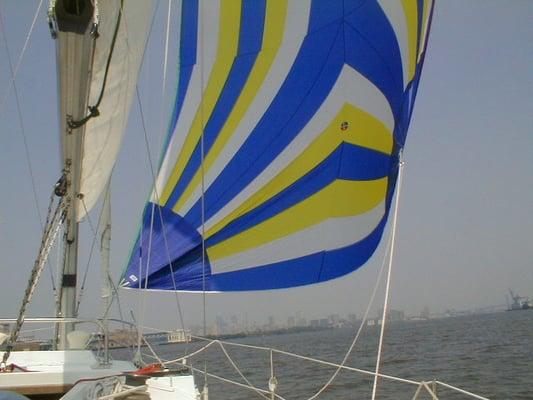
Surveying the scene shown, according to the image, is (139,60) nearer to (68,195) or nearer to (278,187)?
(68,195)

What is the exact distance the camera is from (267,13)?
11.7 feet

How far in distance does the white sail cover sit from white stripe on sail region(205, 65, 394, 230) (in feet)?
2.98

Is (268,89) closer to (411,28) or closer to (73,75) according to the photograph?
(411,28)

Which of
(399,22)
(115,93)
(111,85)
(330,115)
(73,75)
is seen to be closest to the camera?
(73,75)

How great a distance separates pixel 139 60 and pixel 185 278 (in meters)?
1.62

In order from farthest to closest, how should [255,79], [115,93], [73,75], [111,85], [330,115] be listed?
1. [255,79]
2. [330,115]
3. [115,93]
4. [111,85]
5. [73,75]

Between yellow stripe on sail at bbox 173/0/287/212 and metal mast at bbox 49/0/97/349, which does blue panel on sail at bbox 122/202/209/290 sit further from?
metal mast at bbox 49/0/97/349

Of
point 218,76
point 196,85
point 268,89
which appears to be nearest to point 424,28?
point 268,89

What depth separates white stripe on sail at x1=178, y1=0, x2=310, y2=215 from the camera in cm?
358

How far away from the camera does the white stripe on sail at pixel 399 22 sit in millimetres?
3449

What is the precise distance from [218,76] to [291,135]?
0.72 meters

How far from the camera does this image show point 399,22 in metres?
3.47

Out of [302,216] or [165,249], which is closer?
[302,216]

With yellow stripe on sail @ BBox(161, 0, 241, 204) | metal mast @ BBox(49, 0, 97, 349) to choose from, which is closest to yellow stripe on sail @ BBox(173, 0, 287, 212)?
yellow stripe on sail @ BBox(161, 0, 241, 204)
